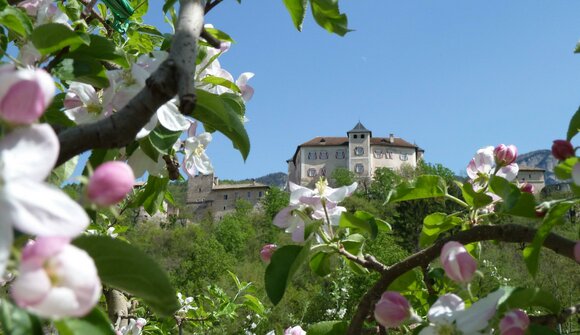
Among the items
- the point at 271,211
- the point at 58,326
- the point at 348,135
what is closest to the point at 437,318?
the point at 58,326

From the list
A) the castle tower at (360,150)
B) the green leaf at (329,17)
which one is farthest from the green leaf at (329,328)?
the castle tower at (360,150)

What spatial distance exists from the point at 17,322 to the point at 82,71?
568 millimetres

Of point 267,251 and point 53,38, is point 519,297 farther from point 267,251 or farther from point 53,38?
point 53,38

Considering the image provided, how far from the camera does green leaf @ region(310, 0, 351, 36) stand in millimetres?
1179

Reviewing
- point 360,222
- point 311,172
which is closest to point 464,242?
point 360,222

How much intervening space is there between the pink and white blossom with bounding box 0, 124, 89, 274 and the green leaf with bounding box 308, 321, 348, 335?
2.41ft

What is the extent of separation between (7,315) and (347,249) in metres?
0.81

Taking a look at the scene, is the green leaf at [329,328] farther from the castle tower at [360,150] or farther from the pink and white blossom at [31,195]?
the castle tower at [360,150]

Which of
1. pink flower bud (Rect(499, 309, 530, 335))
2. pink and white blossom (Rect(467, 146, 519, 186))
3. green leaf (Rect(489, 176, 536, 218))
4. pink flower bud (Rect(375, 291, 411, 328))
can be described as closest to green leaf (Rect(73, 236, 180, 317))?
pink flower bud (Rect(375, 291, 411, 328))

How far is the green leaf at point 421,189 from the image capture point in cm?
121

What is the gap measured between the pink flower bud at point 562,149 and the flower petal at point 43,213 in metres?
0.62

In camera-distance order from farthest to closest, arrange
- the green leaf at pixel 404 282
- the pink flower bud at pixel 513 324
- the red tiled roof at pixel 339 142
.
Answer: the red tiled roof at pixel 339 142 → the green leaf at pixel 404 282 → the pink flower bud at pixel 513 324

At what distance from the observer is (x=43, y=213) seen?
1.35 ft

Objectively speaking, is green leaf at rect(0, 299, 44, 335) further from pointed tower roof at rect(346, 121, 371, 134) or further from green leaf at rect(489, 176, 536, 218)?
pointed tower roof at rect(346, 121, 371, 134)
